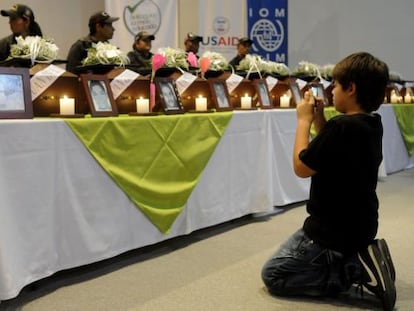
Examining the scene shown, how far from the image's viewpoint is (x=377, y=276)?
1.55 metres

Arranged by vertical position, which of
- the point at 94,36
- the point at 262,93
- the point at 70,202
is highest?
the point at 94,36

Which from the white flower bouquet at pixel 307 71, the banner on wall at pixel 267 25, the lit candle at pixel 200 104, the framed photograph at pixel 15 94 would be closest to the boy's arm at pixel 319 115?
the lit candle at pixel 200 104

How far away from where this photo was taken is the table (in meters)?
1.57

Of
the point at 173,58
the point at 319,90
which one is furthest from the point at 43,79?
the point at 319,90

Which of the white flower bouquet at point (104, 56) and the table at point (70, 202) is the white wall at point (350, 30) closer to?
the table at point (70, 202)

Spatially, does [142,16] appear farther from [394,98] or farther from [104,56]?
[104,56]

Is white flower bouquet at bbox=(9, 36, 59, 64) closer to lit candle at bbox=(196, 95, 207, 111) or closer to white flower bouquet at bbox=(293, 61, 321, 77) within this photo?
lit candle at bbox=(196, 95, 207, 111)

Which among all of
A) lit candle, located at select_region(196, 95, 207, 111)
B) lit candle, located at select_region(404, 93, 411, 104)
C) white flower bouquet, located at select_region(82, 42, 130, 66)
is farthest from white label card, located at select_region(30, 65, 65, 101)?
lit candle, located at select_region(404, 93, 411, 104)

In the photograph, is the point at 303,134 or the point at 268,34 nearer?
the point at 303,134

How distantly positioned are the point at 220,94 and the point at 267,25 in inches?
136

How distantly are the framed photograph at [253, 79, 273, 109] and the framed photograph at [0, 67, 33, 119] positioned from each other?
1.58 m

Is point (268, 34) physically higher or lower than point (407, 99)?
higher

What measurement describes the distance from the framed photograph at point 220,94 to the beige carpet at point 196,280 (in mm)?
675

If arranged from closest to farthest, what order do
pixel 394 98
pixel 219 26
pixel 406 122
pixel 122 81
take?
1. pixel 122 81
2. pixel 406 122
3. pixel 394 98
4. pixel 219 26
